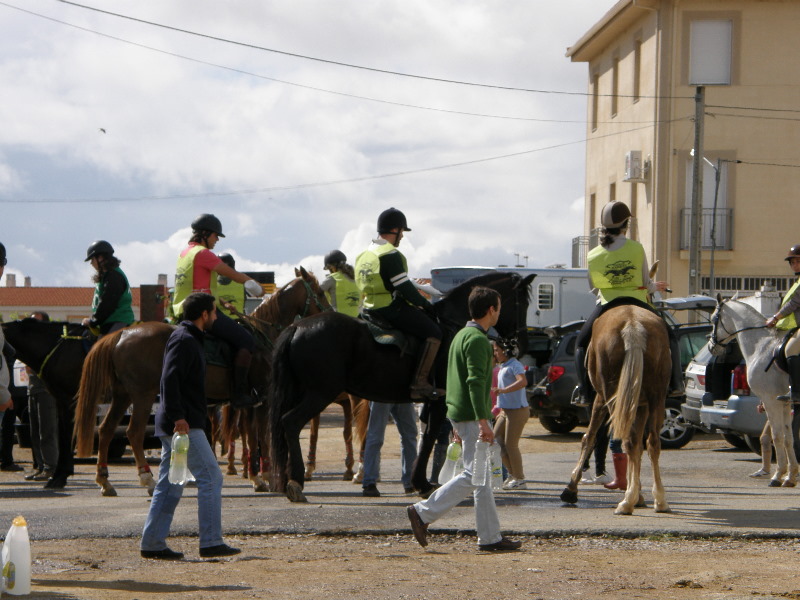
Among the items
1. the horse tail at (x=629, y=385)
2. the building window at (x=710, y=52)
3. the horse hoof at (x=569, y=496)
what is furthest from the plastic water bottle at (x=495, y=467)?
the building window at (x=710, y=52)

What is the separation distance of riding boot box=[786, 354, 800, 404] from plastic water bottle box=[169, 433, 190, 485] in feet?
26.1

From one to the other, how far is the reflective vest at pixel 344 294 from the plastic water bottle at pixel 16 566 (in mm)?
7991

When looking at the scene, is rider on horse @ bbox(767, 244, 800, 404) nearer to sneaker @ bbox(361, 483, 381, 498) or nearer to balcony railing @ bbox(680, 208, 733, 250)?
sneaker @ bbox(361, 483, 381, 498)

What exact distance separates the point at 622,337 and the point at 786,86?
2705 centimetres

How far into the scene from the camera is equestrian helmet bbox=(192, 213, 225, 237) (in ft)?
42.4

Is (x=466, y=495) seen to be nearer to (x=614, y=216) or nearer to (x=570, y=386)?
(x=614, y=216)

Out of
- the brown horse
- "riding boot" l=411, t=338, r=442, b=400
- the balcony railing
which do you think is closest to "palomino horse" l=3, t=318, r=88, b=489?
the brown horse

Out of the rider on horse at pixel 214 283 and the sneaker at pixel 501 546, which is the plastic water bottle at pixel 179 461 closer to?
the sneaker at pixel 501 546

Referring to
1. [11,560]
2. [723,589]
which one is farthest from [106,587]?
[723,589]

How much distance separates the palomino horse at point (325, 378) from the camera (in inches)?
468

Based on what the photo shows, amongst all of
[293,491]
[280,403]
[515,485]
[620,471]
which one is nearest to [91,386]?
[280,403]

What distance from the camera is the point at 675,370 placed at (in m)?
11.9

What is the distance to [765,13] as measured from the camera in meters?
35.9

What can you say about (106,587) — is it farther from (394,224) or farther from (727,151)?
(727,151)
